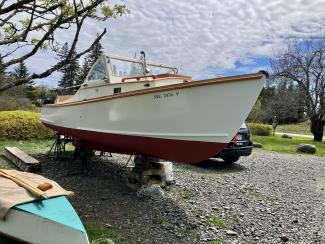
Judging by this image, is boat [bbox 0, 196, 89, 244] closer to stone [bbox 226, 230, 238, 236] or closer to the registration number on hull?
stone [bbox 226, 230, 238, 236]

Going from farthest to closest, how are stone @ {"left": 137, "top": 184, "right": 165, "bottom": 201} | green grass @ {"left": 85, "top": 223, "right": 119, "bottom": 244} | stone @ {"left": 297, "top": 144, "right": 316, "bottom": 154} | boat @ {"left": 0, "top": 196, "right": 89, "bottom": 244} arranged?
stone @ {"left": 297, "top": 144, "right": 316, "bottom": 154} → stone @ {"left": 137, "top": 184, "right": 165, "bottom": 201} → green grass @ {"left": 85, "top": 223, "right": 119, "bottom": 244} → boat @ {"left": 0, "top": 196, "right": 89, "bottom": 244}

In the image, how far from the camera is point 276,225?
637cm

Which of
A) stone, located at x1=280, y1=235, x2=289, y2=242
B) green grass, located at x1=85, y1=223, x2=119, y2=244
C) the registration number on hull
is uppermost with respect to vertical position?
the registration number on hull

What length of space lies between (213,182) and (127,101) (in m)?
3.11

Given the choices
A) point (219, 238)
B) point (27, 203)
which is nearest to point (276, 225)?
point (219, 238)

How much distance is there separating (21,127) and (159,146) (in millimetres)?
8834

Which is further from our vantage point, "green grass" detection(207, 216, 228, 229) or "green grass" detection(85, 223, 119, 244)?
"green grass" detection(207, 216, 228, 229)

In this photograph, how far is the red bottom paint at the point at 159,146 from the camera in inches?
261

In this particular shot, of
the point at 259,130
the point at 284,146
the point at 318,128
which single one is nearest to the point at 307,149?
the point at 284,146

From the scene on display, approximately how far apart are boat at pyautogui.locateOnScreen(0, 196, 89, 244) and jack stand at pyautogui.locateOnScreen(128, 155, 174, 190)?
303 centimetres

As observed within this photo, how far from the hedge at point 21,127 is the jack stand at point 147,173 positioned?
7867 mm

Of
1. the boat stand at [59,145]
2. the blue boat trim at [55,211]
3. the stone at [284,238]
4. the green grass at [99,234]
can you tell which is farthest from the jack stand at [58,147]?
the stone at [284,238]

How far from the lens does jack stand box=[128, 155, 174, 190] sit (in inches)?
302

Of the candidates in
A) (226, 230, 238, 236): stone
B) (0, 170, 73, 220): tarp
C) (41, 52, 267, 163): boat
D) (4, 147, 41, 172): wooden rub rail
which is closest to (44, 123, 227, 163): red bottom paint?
(41, 52, 267, 163): boat
